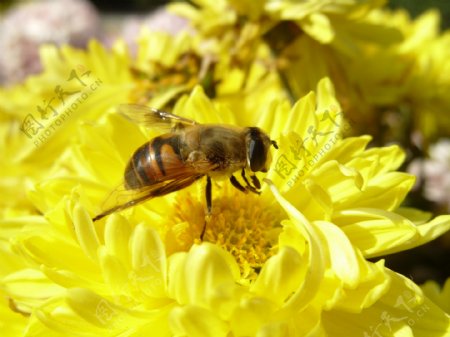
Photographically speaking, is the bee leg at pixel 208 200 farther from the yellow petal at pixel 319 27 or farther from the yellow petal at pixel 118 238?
the yellow petal at pixel 319 27


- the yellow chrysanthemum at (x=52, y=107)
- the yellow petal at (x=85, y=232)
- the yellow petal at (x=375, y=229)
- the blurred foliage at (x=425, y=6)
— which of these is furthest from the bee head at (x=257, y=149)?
the blurred foliage at (x=425, y=6)

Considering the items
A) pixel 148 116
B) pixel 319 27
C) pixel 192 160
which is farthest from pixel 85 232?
pixel 319 27

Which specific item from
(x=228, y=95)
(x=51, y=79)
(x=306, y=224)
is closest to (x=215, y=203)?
(x=306, y=224)

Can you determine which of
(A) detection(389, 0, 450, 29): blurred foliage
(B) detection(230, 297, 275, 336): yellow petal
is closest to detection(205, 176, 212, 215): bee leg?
(B) detection(230, 297, 275, 336): yellow petal

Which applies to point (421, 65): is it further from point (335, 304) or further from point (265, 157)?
point (335, 304)

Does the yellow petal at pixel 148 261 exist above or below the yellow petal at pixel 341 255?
above

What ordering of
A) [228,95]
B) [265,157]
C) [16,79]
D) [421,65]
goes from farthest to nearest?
[16,79]
[421,65]
[228,95]
[265,157]

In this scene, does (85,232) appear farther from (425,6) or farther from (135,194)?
(425,6)
